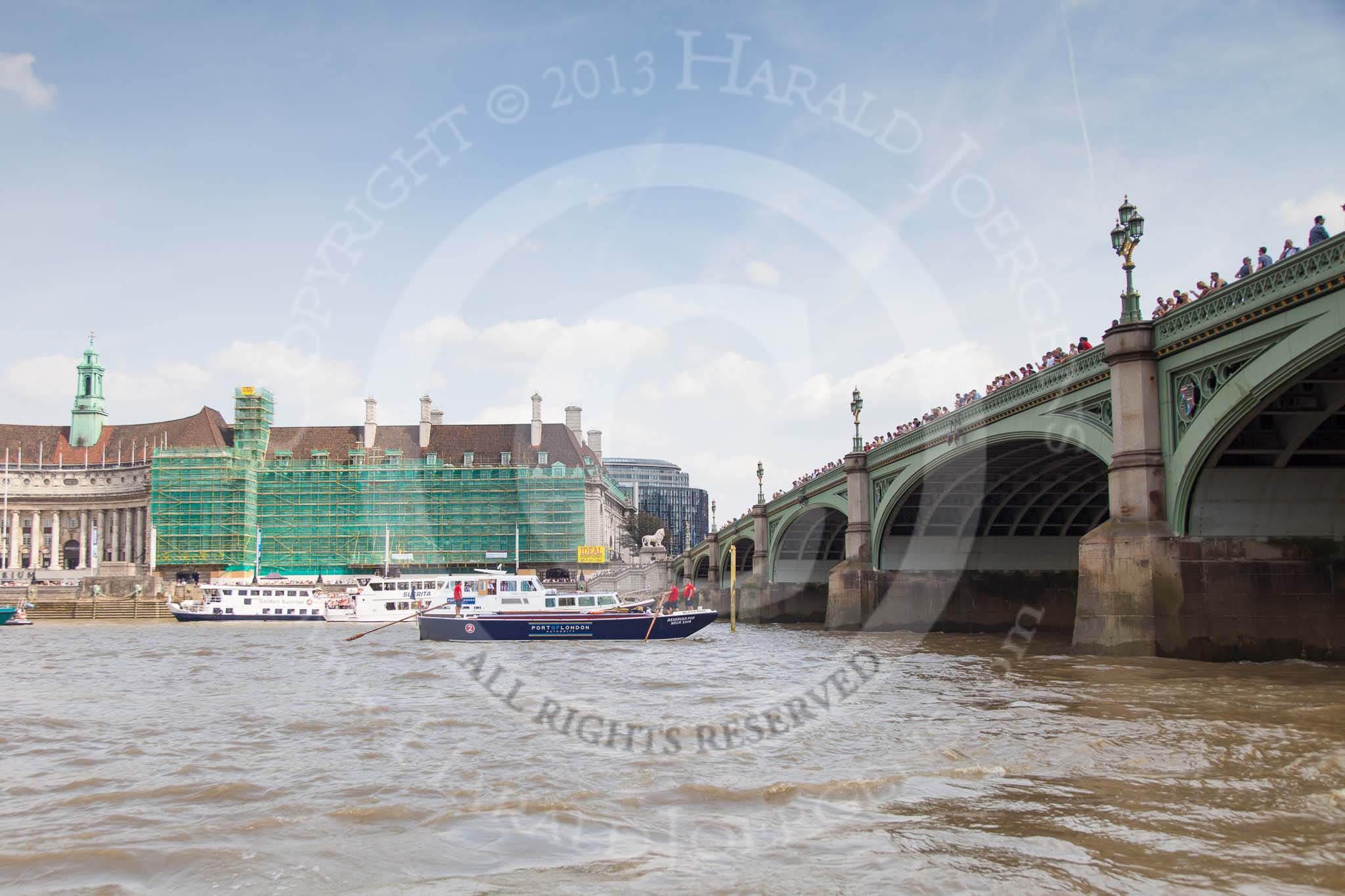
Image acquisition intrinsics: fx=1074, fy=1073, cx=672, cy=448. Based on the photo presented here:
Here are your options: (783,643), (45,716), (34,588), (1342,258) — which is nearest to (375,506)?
(34,588)

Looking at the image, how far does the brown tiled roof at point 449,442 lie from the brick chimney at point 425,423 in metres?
0.44

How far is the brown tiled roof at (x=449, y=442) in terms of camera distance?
10469 cm

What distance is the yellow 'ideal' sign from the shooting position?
Result: 99188 millimetres

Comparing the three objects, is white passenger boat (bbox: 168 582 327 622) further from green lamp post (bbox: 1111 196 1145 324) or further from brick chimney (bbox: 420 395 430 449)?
green lamp post (bbox: 1111 196 1145 324)

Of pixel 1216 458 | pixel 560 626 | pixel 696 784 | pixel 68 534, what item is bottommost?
pixel 560 626

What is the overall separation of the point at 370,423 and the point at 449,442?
787cm

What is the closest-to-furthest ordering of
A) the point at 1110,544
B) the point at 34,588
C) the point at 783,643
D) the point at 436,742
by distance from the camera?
the point at 436,742, the point at 1110,544, the point at 783,643, the point at 34,588

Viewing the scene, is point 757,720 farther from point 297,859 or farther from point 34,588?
point 34,588

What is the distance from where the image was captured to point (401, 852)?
9227 millimetres

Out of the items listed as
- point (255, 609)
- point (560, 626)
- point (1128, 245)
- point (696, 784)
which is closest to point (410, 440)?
point (255, 609)

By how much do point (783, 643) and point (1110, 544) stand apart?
60.8 feet

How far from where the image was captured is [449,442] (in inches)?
4208

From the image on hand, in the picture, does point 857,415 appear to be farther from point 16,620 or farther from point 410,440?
point 410,440

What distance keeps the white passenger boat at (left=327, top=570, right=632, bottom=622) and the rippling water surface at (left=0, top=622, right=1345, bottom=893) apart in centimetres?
2003
